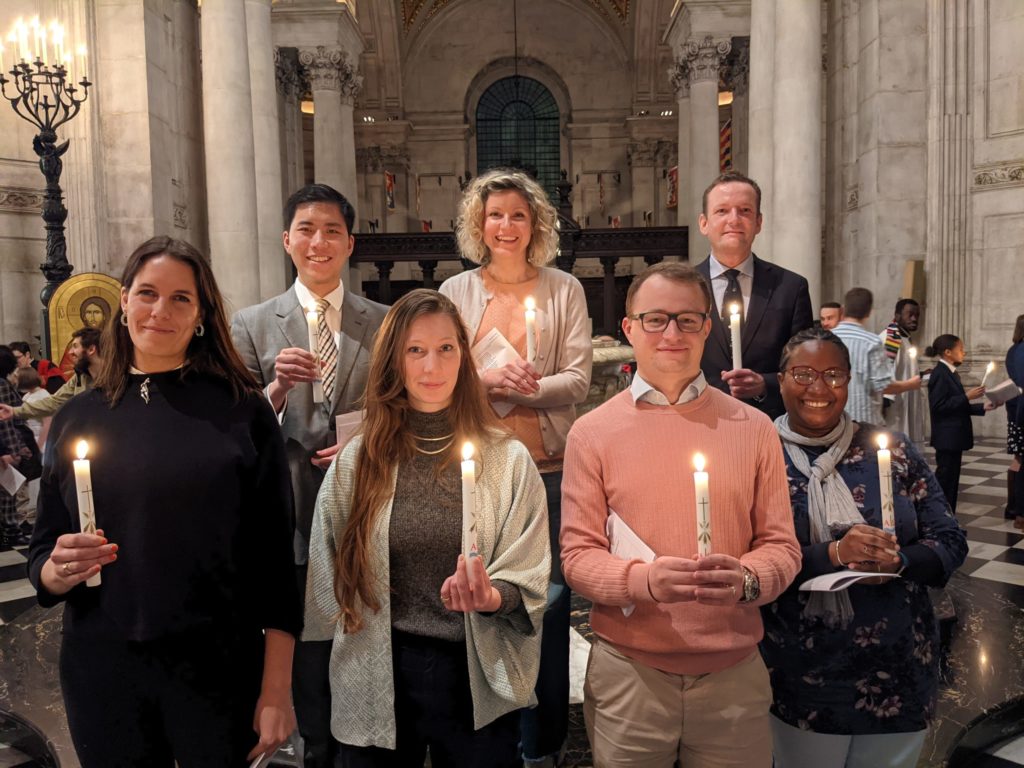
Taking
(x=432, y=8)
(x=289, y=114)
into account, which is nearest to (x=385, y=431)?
(x=289, y=114)

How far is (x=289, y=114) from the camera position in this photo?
60.0 ft

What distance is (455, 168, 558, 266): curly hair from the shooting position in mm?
2820

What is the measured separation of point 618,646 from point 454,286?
4.84 ft

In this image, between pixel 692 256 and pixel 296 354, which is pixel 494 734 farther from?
pixel 692 256

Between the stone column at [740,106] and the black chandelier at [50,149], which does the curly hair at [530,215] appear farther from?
the stone column at [740,106]

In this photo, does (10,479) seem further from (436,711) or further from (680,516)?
(680,516)

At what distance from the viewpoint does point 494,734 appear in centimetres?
211

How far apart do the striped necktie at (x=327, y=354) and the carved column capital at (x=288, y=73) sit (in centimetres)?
1606

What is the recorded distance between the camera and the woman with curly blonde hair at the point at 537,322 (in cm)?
280

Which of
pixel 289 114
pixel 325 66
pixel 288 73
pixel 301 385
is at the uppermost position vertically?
pixel 288 73

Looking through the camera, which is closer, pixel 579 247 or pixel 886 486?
pixel 886 486

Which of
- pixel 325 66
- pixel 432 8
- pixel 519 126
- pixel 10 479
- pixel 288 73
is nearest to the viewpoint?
pixel 10 479

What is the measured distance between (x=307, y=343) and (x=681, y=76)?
59.2 ft

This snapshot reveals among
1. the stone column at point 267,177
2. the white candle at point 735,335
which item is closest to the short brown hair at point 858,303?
the white candle at point 735,335
